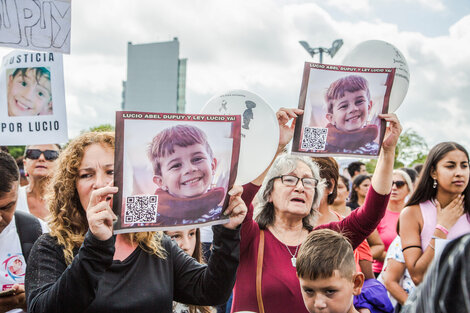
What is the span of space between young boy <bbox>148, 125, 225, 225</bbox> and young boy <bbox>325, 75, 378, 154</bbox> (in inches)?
36.8

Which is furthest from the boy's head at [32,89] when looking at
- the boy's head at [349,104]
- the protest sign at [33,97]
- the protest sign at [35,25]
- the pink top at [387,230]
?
the pink top at [387,230]

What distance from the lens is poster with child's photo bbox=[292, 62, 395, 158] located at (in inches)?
104

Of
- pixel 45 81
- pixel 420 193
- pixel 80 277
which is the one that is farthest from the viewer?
pixel 420 193

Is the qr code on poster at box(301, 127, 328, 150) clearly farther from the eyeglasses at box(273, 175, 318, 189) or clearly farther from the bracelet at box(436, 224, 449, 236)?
the bracelet at box(436, 224, 449, 236)

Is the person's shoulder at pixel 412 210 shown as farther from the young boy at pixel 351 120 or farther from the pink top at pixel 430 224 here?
the young boy at pixel 351 120

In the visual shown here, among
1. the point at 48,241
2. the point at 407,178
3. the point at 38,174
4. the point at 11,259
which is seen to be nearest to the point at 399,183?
the point at 407,178

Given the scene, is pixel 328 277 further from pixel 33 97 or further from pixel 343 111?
pixel 33 97

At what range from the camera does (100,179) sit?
200cm

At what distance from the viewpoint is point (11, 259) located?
2838mm

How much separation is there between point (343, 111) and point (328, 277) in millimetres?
981

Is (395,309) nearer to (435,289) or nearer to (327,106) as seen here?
(327,106)

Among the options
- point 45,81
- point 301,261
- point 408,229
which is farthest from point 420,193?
point 45,81

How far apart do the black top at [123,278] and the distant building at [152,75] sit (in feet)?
250

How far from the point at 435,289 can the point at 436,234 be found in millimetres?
2630
